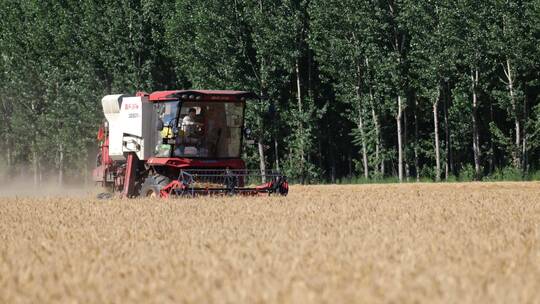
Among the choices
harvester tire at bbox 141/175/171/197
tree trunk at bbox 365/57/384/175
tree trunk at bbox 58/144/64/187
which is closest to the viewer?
harvester tire at bbox 141/175/171/197

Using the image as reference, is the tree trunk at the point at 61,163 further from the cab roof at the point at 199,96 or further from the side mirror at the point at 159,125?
the side mirror at the point at 159,125

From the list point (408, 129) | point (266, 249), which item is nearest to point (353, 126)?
point (408, 129)

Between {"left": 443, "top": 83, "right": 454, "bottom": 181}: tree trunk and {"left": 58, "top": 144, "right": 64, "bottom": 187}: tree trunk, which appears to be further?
{"left": 58, "top": 144, "right": 64, "bottom": 187}: tree trunk

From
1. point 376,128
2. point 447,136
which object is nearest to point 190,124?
point 376,128

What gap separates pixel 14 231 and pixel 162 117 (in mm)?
9158

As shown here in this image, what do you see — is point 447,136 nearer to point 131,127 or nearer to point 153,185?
point 131,127

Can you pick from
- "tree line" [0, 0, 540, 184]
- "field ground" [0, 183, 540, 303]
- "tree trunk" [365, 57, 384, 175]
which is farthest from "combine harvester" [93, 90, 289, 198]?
"tree trunk" [365, 57, 384, 175]

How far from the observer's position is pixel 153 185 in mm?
24047

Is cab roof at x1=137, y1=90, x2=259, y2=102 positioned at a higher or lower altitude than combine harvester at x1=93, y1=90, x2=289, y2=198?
higher

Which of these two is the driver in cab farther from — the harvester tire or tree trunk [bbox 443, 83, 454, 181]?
tree trunk [bbox 443, 83, 454, 181]

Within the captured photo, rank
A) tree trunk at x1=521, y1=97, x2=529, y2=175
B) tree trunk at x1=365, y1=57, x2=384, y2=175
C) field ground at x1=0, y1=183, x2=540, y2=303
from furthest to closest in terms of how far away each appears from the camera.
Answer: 1. tree trunk at x1=365, y1=57, x2=384, y2=175
2. tree trunk at x1=521, y1=97, x2=529, y2=175
3. field ground at x1=0, y1=183, x2=540, y2=303

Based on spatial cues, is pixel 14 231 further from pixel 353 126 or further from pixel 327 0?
pixel 353 126

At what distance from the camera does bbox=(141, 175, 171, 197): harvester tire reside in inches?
938

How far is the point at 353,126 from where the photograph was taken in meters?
46.8
